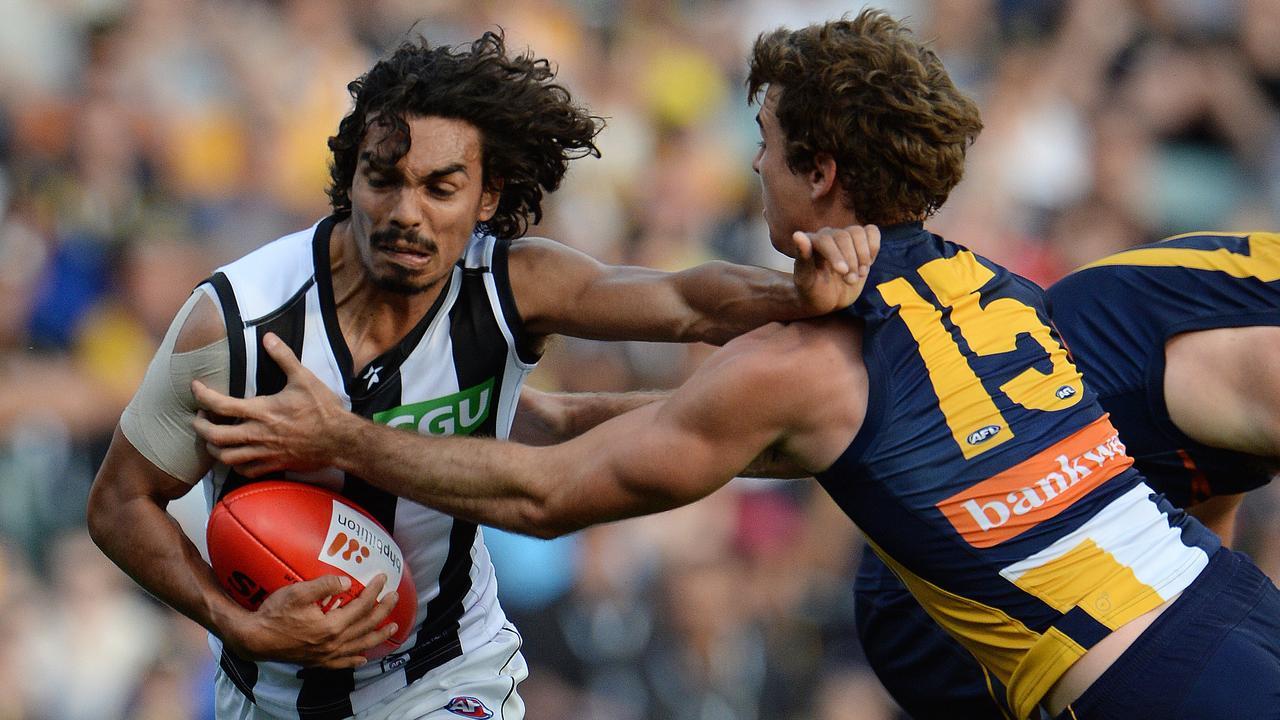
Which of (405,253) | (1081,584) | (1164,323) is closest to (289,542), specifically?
(405,253)

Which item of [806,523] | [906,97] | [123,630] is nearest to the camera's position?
[906,97]

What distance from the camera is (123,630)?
720 centimetres

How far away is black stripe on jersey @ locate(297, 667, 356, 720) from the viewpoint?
4.31m

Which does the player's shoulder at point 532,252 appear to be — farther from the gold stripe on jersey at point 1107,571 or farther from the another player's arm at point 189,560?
the gold stripe on jersey at point 1107,571

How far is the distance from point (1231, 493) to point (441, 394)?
99.8 inches

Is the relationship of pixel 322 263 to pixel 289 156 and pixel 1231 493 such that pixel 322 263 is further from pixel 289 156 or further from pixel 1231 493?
pixel 289 156

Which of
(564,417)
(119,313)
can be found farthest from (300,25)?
(564,417)

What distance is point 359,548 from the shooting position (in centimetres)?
393

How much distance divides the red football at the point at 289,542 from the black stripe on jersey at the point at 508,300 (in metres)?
0.71

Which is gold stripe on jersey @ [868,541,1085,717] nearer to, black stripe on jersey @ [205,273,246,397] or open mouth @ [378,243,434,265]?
open mouth @ [378,243,434,265]

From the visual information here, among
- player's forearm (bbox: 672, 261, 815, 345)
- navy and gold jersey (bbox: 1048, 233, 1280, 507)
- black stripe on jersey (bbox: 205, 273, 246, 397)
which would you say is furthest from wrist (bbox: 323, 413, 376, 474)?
navy and gold jersey (bbox: 1048, 233, 1280, 507)

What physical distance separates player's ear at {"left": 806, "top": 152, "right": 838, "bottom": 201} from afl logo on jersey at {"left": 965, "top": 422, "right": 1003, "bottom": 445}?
784 millimetres

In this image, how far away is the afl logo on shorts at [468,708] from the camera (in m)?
4.32

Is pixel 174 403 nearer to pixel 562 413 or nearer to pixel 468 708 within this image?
pixel 468 708
